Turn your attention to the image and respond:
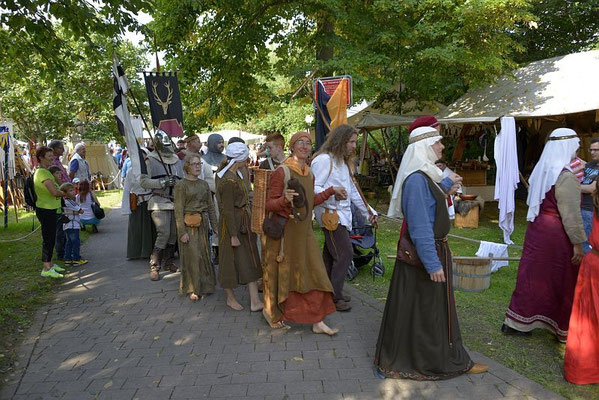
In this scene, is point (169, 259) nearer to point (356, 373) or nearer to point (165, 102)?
point (165, 102)

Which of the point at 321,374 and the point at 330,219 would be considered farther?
the point at 330,219

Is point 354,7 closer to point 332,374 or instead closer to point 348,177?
point 348,177

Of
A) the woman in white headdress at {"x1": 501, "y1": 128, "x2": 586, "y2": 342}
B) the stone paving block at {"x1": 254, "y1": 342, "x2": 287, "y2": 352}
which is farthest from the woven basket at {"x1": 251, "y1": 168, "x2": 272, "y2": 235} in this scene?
the woman in white headdress at {"x1": 501, "y1": 128, "x2": 586, "y2": 342}

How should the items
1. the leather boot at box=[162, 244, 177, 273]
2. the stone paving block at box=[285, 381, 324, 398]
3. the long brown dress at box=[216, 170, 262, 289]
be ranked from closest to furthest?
1. the stone paving block at box=[285, 381, 324, 398]
2. the long brown dress at box=[216, 170, 262, 289]
3. the leather boot at box=[162, 244, 177, 273]

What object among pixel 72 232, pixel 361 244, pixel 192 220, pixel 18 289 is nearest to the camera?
pixel 192 220

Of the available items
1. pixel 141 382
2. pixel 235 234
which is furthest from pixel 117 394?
pixel 235 234

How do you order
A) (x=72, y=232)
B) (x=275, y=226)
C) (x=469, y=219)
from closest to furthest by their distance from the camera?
(x=275, y=226), (x=72, y=232), (x=469, y=219)

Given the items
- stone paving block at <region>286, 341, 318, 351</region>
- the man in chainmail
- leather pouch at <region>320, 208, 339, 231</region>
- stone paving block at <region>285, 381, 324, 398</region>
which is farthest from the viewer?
the man in chainmail

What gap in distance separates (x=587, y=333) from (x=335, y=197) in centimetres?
234

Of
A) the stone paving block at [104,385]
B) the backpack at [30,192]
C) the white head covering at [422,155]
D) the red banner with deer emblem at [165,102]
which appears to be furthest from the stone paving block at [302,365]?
the red banner with deer emblem at [165,102]

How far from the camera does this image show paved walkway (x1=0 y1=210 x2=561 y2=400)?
137 inches

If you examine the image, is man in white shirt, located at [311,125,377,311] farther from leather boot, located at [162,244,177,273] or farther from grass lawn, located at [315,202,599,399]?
leather boot, located at [162,244,177,273]

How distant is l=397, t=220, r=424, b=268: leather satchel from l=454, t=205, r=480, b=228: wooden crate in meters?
7.36

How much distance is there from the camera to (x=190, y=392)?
350 cm
